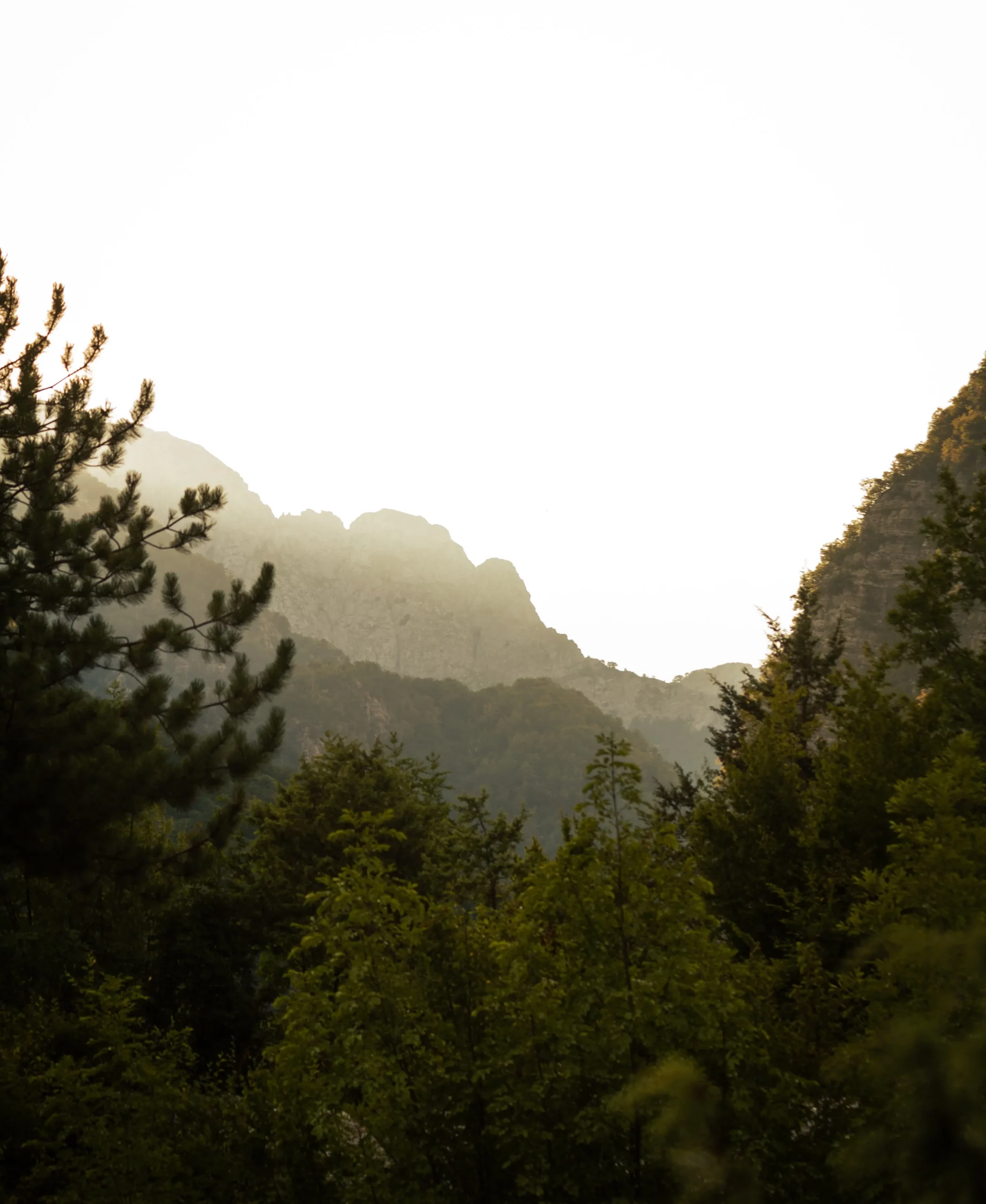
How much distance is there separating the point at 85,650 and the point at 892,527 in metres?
51.4

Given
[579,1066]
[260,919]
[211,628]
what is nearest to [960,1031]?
[579,1066]

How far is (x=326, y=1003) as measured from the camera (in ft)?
24.0

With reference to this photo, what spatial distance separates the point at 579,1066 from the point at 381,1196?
5.67ft

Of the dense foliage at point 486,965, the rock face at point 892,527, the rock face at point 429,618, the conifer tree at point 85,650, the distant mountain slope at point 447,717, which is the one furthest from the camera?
the rock face at point 429,618

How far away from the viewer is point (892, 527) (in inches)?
2151

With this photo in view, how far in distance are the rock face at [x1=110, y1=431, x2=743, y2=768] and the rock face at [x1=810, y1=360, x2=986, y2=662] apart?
104549 millimetres

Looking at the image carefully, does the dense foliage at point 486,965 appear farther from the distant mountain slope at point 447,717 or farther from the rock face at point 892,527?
the distant mountain slope at point 447,717

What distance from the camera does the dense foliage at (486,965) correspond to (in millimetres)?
6180

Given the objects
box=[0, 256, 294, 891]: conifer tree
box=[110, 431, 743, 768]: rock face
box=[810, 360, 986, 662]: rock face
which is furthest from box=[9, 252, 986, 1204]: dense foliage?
box=[110, 431, 743, 768]: rock face

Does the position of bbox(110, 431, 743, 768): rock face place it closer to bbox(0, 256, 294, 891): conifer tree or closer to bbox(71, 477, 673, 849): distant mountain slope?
bbox(71, 477, 673, 849): distant mountain slope

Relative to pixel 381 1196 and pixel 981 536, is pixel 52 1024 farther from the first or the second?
pixel 981 536

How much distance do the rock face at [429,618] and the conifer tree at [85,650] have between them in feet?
479

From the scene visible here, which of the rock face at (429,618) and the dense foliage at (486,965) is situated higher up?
the rock face at (429,618)

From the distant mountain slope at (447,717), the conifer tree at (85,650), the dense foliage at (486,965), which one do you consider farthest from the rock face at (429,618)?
the conifer tree at (85,650)
